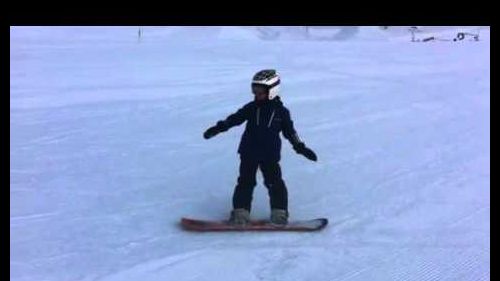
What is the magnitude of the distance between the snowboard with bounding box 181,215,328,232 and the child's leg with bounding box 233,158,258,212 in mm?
137

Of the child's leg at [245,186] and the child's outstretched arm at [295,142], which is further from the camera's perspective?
the child's leg at [245,186]

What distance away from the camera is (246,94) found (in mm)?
10375

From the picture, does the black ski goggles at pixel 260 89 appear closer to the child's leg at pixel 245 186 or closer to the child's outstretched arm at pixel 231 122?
the child's outstretched arm at pixel 231 122

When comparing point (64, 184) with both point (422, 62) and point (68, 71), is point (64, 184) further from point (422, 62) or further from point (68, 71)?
point (422, 62)

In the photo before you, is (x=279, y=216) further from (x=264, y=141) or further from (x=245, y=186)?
(x=264, y=141)

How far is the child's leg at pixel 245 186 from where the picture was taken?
6.00m

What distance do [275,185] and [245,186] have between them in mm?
207

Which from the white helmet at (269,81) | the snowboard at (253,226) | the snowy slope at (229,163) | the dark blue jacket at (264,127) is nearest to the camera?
the snowy slope at (229,163)

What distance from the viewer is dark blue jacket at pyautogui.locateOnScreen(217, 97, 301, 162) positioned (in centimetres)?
586

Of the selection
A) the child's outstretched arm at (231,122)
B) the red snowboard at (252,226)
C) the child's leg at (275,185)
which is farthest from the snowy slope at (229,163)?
the child's outstretched arm at (231,122)

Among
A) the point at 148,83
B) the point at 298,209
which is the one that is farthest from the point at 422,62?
the point at 298,209

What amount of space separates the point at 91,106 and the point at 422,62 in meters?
5.27

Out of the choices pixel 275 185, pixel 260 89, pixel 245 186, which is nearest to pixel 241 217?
pixel 245 186
